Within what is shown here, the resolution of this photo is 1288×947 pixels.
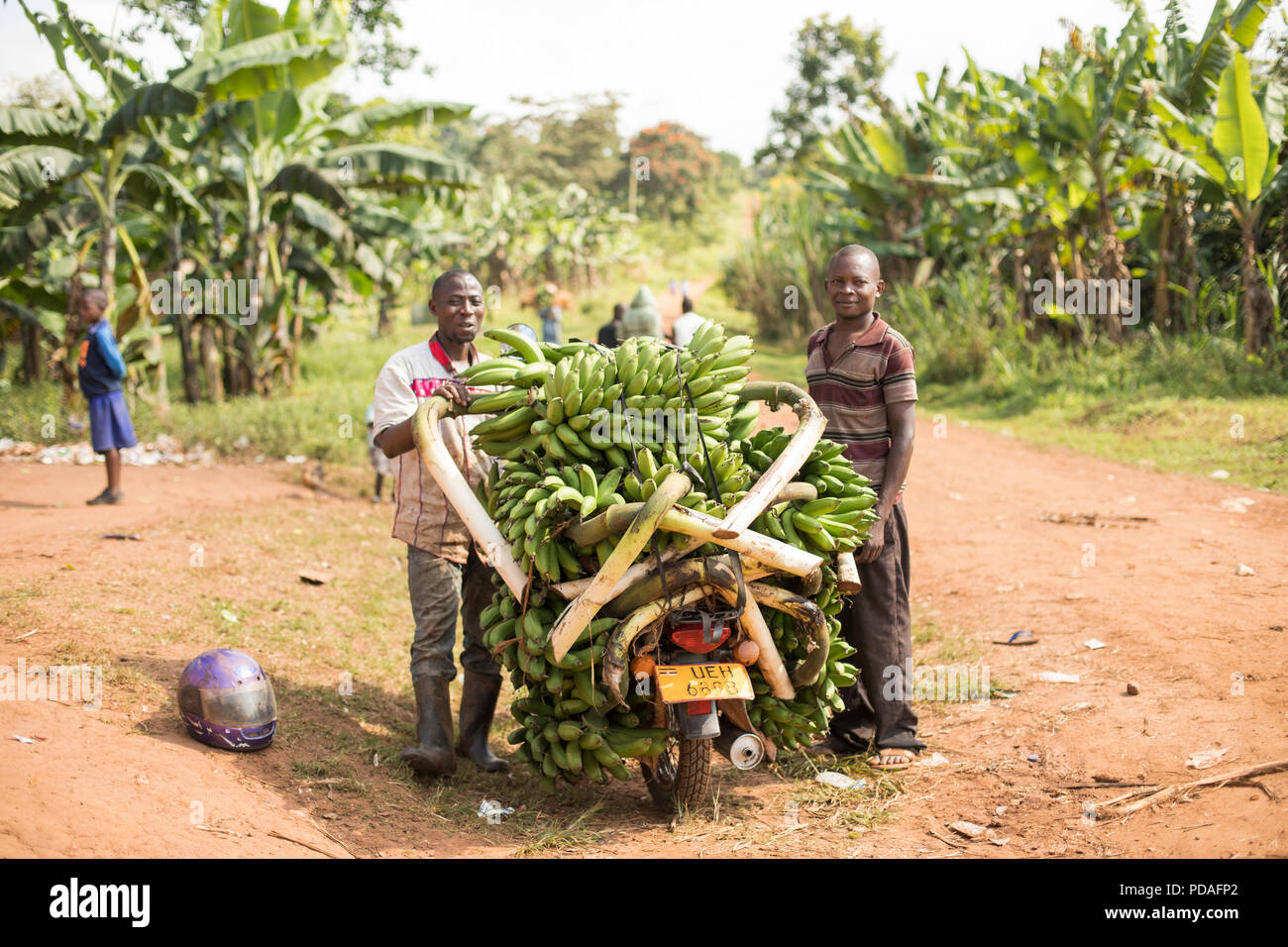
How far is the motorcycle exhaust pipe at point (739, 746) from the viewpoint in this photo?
12.7 ft

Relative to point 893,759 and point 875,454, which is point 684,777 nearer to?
point 893,759

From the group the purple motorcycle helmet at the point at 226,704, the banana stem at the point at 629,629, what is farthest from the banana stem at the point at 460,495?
the purple motorcycle helmet at the point at 226,704

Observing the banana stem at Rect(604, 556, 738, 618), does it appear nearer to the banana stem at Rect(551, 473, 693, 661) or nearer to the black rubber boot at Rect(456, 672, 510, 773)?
the banana stem at Rect(551, 473, 693, 661)

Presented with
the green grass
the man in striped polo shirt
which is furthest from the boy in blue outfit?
the green grass

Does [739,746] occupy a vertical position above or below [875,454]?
below

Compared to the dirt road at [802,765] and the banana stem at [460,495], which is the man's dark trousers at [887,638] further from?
the banana stem at [460,495]

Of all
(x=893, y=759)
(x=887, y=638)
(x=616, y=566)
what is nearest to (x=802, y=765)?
(x=893, y=759)

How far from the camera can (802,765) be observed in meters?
4.64

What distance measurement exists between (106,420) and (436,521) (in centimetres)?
529

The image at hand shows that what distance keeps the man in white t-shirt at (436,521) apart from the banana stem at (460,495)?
1.02ft

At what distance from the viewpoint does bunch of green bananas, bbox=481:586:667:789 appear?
373cm
